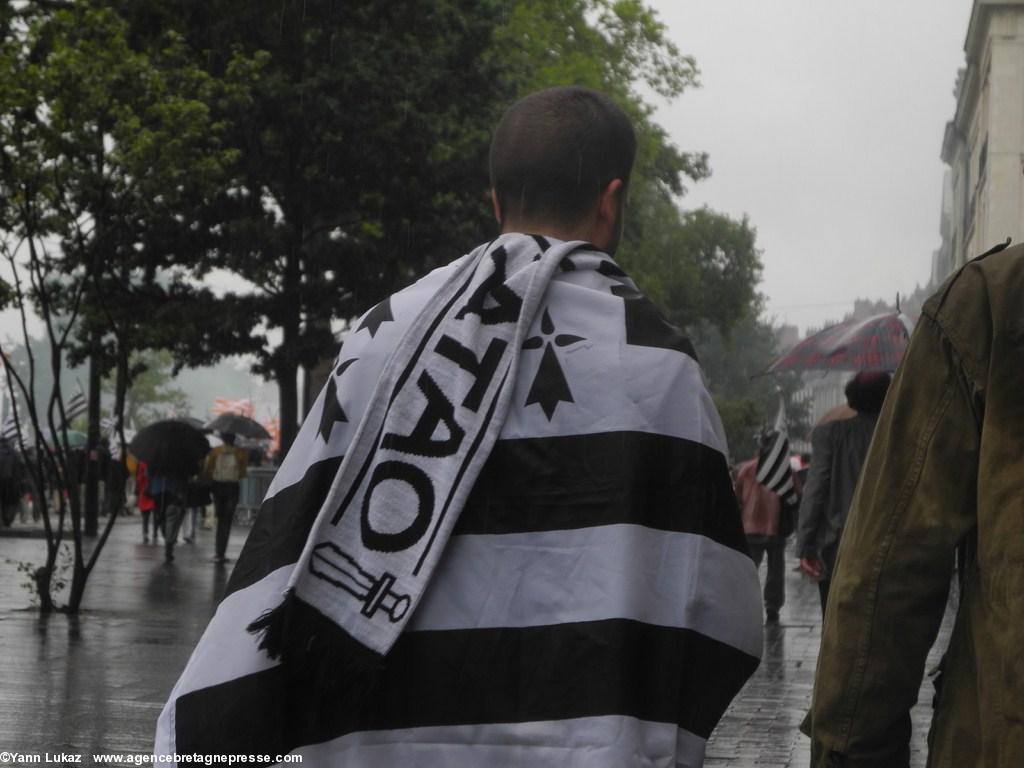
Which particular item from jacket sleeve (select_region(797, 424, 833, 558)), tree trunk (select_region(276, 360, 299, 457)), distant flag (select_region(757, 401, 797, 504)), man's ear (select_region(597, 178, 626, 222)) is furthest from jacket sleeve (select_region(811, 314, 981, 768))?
tree trunk (select_region(276, 360, 299, 457))

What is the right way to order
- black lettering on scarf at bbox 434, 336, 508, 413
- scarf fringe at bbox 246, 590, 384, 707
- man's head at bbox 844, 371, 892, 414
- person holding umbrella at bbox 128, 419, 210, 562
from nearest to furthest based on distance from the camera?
scarf fringe at bbox 246, 590, 384, 707 < black lettering on scarf at bbox 434, 336, 508, 413 < man's head at bbox 844, 371, 892, 414 < person holding umbrella at bbox 128, 419, 210, 562

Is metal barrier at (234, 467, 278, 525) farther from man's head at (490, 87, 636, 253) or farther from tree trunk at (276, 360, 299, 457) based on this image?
man's head at (490, 87, 636, 253)

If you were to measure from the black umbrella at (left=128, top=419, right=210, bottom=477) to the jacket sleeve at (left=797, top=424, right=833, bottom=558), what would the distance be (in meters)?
13.0

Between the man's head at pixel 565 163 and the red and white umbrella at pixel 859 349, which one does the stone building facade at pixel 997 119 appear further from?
the man's head at pixel 565 163

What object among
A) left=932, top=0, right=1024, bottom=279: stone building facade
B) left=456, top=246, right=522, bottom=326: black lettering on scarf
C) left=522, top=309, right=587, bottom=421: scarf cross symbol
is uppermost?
left=932, top=0, right=1024, bottom=279: stone building facade

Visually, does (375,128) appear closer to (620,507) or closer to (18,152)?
(18,152)

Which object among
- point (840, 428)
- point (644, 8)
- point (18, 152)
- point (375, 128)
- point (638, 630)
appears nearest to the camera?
point (638, 630)

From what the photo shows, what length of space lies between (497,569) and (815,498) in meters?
8.09

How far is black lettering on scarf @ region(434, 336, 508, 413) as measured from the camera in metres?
2.20

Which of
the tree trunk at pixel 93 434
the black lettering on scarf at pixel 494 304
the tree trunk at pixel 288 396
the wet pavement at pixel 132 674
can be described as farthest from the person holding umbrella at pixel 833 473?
the tree trunk at pixel 288 396

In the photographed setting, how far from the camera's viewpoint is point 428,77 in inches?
936

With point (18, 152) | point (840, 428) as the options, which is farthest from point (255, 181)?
point (840, 428)

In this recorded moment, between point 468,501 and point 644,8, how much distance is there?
36332mm

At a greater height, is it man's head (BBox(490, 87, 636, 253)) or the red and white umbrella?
the red and white umbrella
